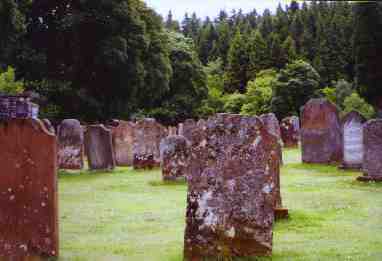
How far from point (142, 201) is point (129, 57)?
23.1 metres

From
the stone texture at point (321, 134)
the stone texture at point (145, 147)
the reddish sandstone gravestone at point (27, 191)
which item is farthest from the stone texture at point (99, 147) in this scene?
the reddish sandstone gravestone at point (27, 191)

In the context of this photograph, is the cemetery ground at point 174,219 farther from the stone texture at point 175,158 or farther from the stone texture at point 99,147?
the stone texture at point 99,147

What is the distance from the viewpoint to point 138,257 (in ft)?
28.2

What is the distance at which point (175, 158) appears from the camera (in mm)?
19078

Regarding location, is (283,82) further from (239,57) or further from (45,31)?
(45,31)

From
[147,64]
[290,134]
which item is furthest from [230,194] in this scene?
[147,64]

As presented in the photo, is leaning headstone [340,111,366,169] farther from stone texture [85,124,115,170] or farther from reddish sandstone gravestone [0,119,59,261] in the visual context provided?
reddish sandstone gravestone [0,119,59,261]

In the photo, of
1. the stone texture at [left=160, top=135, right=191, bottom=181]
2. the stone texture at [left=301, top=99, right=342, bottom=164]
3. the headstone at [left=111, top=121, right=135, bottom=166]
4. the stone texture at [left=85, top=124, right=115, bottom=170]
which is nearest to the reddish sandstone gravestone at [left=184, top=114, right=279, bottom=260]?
the stone texture at [left=160, top=135, right=191, bottom=181]

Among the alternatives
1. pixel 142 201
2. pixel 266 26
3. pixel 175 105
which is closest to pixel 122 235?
pixel 142 201

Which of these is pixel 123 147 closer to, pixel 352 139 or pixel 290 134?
pixel 352 139

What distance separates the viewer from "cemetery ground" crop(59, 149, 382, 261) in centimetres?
888

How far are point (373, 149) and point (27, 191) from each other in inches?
458

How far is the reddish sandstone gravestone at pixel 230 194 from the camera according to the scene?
8117 millimetres

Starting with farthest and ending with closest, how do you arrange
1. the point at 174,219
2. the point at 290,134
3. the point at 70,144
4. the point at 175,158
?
the point at 290,134 < the point at 70,144 < the point at 175,158 < the point at 174,219
